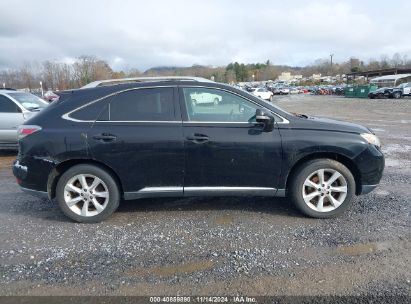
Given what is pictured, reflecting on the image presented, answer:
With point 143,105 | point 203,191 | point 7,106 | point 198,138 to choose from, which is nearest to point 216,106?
point 198,138

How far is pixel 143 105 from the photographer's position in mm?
4102

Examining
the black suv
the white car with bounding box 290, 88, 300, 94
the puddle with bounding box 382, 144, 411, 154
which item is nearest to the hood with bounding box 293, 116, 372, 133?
the black suv

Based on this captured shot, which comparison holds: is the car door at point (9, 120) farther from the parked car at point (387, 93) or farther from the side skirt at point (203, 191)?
the parked car at point (387, 93)

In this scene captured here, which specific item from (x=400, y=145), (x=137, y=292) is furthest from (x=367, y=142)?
(x=400, y=145)

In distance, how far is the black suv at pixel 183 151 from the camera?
396cm

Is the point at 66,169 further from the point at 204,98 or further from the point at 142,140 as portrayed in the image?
the point at 204,98

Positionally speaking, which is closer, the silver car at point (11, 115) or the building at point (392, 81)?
the silver car at point (11, 115)

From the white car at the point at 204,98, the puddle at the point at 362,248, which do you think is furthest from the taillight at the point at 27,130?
the puddle at the point at 362,248

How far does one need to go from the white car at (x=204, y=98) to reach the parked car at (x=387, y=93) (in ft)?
122

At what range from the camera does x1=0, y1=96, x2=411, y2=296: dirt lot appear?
2.88 metres

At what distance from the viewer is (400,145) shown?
343 inches

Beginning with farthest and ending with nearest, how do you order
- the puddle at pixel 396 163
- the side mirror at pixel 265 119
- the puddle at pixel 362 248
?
the puddle at pixel 396 163 → the side mirror at pixel 265 119 → the puddle at pixel 362 248

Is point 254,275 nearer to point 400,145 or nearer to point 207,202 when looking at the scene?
point 207,202

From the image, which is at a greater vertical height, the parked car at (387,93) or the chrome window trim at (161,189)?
the parked car at (387,93)
